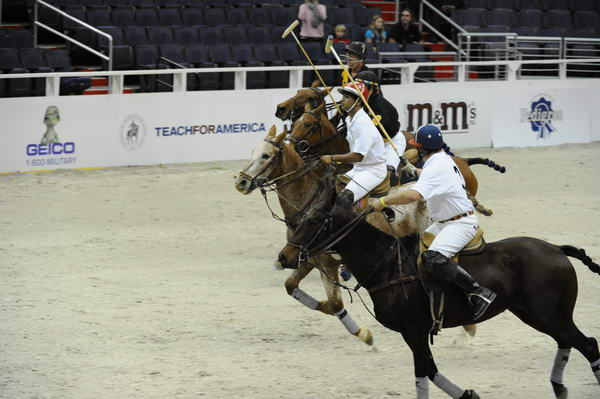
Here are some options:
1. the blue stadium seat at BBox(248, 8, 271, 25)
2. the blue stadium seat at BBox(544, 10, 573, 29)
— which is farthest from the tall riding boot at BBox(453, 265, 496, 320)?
the blue stadium seat at BBox(544, 10, 573, 29)

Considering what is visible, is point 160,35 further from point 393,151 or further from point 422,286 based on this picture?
point 422,286

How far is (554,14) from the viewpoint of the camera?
2928cm

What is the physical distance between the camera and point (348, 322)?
1005 centimetres

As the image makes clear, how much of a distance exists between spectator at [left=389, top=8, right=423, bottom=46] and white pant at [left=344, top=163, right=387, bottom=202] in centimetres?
1507

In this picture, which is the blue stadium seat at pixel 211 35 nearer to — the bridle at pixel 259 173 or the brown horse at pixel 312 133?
the brown horse at pixel 312 133

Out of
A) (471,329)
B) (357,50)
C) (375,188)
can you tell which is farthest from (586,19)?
(471,329)

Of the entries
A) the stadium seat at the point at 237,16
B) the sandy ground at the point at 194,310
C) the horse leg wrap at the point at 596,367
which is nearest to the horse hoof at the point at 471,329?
the sandy ground at the point at 194,310

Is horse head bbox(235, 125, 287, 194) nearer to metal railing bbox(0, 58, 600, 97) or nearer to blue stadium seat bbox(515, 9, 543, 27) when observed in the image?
metal railing bbox(0, 58, 600, 97)

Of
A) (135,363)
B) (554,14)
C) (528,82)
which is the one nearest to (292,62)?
(528,82)

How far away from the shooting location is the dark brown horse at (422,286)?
8.20 metres

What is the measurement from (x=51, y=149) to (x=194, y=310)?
8.12m

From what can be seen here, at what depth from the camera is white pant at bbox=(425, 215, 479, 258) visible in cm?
824

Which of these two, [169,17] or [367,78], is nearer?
[367,78]

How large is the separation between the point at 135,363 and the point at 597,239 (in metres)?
7.88
